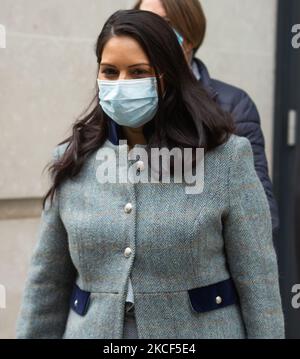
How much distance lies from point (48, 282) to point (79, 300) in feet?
0.52

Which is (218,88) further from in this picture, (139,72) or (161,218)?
(161,218)

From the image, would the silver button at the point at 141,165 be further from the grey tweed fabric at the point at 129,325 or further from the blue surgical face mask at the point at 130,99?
the grey tweed fabric at the point at 129,325

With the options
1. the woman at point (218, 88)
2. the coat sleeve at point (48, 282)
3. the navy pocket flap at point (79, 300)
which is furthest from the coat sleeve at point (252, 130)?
the navy pocket flap at point (79, 300)

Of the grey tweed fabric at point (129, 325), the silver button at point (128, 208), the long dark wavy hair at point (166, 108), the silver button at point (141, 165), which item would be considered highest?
the long dark wavy hair at point (166, 108)

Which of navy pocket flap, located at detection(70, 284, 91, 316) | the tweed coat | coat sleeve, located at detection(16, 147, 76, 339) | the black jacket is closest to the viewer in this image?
the tweed coat

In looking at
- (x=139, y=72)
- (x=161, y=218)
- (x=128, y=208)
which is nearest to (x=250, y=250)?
(x=161, y=218)

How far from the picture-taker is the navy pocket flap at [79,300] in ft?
7.93

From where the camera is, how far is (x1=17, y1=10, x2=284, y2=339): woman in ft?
7.61

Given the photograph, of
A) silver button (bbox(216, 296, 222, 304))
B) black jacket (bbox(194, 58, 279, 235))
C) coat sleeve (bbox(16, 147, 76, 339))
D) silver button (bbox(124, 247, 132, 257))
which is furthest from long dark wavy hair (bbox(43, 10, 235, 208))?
black jacket (bbox(194, 58, 279, 235))

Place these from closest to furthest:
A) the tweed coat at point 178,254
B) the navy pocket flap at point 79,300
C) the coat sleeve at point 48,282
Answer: the tweed coat at point 178,254 < the navy pocket flap at point 79,300 < the coat sleeve at point 48,282

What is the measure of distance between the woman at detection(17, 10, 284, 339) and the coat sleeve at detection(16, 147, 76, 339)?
0.29ft

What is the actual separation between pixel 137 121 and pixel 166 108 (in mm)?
98

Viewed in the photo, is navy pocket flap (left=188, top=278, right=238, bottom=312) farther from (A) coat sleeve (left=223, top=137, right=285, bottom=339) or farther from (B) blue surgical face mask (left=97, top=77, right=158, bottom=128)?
(B) blue surgical face mask (left=97, top=77, right=158, bottom=128)
